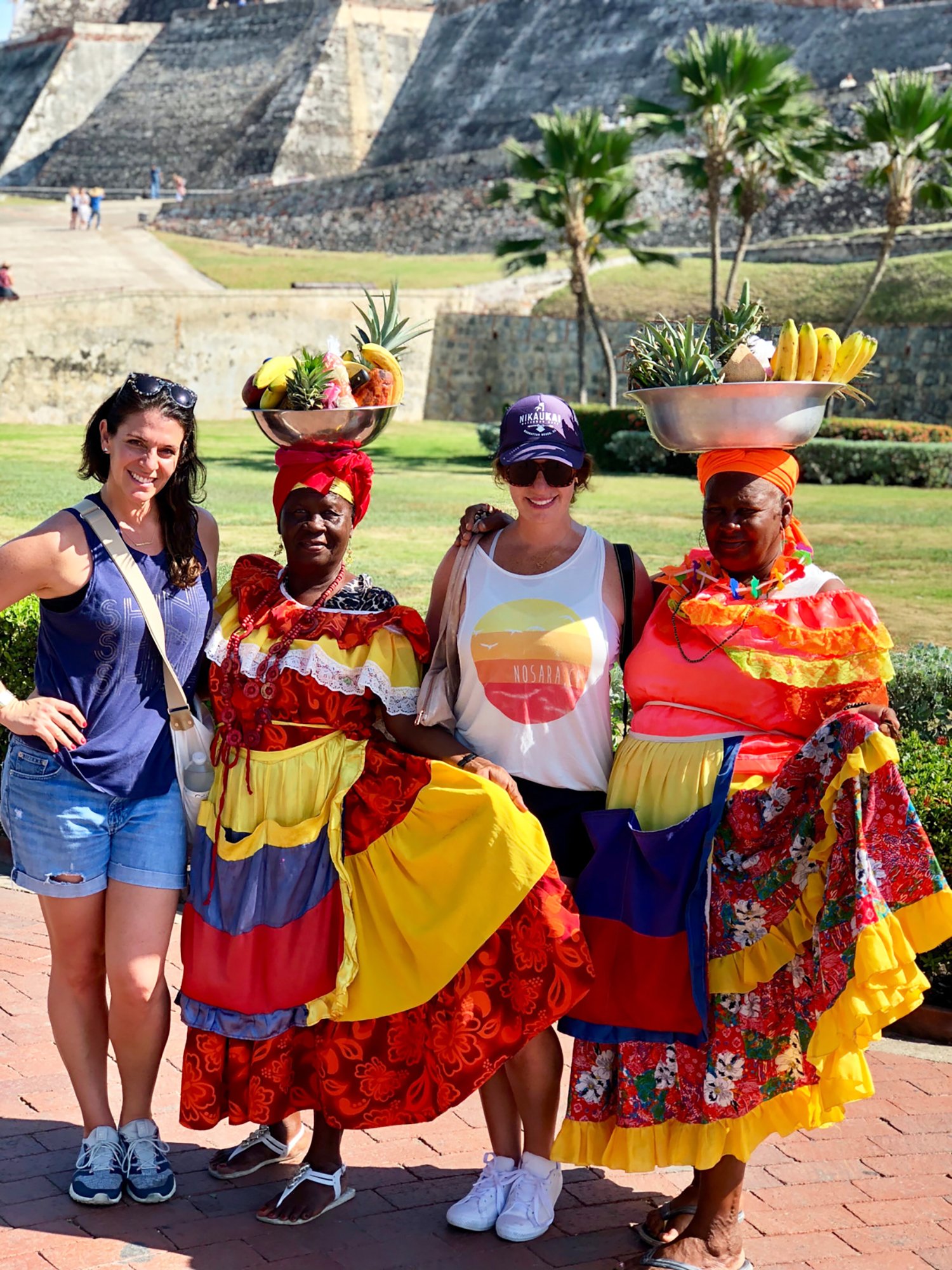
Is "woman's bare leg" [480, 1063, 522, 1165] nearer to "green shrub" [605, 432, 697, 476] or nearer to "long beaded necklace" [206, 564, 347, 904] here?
"long beaded necklace" [206, 564, 347, 904]

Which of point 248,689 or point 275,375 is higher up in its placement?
point 275,375

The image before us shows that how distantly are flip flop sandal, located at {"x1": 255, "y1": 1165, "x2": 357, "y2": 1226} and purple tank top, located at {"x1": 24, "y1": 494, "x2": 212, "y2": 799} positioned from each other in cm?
83

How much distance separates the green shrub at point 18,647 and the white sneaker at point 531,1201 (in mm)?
3161

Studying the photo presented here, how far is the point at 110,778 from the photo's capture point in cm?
289

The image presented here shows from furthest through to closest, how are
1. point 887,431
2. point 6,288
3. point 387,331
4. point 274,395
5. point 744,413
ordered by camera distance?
point 6,288
point 887,431
point 387,331
point 274,395
point 744,413

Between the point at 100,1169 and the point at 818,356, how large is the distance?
219cm

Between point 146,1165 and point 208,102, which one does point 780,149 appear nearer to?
point 146,1165

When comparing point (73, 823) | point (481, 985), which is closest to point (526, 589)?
point (481, 985)

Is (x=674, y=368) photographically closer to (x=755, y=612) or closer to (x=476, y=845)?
(x=755, y=612)

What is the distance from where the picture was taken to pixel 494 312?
26.9 metres

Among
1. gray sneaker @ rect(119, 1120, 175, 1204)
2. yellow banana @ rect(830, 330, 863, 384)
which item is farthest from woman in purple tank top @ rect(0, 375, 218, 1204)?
yellow banana @ rect(830, 330, 863, 384)

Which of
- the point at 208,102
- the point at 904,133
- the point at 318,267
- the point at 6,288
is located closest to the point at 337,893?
the point at 904,133

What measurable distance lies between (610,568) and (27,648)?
313cm

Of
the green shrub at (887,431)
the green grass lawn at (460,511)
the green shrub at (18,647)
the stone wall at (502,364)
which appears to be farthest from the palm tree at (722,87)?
the green shrub at (18,647)
